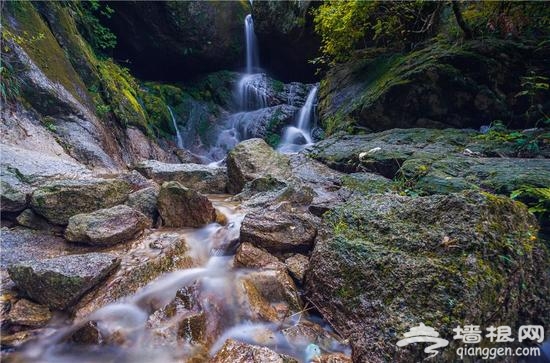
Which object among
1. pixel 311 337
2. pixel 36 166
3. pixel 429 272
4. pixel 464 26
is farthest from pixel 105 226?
pixel 464 26

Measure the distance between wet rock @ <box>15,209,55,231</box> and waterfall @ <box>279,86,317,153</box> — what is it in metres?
7.23

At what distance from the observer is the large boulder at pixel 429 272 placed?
2.25m

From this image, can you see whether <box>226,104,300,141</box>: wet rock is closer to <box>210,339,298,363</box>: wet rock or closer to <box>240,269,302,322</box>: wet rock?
<box>240,269,302,322</box>: wet rock

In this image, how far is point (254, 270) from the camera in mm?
3355

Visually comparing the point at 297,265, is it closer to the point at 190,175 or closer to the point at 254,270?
the point at 254,270

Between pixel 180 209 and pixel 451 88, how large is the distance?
605cm

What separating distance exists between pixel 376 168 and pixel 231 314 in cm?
391

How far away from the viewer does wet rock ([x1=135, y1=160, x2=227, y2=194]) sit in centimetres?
604

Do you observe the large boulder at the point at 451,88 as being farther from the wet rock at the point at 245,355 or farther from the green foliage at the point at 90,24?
the green foliage at the point at 90,24

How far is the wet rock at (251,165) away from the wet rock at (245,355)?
370 centimetres

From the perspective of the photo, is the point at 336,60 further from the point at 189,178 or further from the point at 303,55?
the point at 189,178

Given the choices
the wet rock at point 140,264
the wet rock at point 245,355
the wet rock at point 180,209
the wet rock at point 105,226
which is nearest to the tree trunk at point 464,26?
the wet rock at point 180,209

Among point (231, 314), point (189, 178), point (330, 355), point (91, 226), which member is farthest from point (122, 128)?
point (330, 355)

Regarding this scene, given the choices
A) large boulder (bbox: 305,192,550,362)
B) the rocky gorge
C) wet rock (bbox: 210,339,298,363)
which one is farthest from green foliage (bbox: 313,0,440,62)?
wet rock (bbox: 210,339,298,363)
